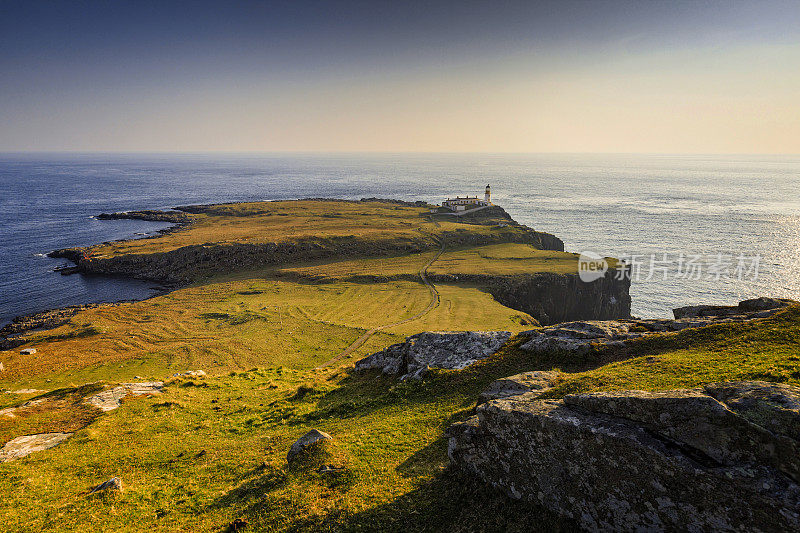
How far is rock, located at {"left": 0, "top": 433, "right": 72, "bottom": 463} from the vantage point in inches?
728

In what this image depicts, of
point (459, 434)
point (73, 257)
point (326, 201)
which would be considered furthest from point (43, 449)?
point (326, 201)

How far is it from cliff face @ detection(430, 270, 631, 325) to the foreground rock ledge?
62.8 meters

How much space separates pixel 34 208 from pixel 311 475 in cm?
22913

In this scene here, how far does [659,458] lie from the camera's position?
8.25 metres

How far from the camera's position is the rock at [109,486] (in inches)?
587

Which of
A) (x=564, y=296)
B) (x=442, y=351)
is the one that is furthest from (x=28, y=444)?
(x=564, y=296)

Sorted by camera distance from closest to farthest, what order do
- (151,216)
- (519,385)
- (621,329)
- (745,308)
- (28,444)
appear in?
(519,385) < (28,444) < (745,308) < (621,329) < (151,216)

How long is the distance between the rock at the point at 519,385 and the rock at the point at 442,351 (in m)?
5.91

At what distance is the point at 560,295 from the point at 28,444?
252 ft

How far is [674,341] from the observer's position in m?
16.5

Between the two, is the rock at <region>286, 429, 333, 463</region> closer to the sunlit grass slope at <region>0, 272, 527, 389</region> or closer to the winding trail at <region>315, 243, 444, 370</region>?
the winding trail at <region>315, 243, 444, 370</region>

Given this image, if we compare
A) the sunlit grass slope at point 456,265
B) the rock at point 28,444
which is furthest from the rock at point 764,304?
the sunlit grass slope at point 456,265

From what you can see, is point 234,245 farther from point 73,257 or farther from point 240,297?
point 73,257

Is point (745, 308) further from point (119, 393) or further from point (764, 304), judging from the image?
point (119, 393)
